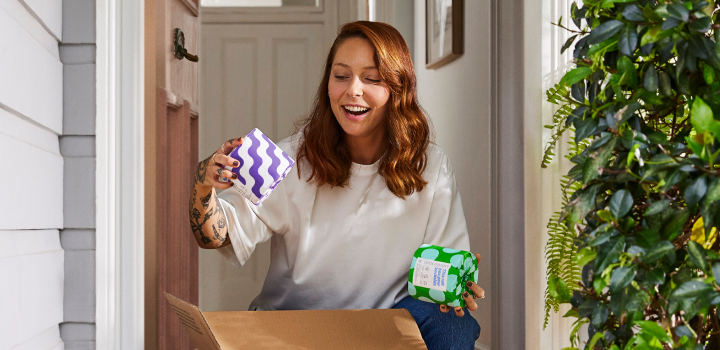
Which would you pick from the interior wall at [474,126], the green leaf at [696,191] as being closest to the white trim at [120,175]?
the green leaf at [696,191]

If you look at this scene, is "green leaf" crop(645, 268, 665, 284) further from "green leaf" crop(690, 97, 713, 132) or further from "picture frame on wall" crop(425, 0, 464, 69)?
"picture frame on wall" crop(425, 0, 464, 69)

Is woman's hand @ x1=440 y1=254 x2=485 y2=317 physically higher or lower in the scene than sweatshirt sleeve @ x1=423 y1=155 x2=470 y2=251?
lower

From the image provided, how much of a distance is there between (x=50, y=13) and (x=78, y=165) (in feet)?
0.89

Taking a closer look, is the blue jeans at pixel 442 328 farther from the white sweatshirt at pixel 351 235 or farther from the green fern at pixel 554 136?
the green fern at pixel 554 136

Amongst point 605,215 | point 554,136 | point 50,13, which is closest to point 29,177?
point 50,13

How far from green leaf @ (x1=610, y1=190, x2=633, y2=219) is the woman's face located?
855 millimetres

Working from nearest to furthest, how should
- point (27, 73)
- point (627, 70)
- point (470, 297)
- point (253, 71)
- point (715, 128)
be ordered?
point (715, 128), point (627, 70), point (27, 73), point (470, 297), point (253, 71)

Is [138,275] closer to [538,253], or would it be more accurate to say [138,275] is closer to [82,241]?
[82,241]

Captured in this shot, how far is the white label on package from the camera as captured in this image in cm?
114

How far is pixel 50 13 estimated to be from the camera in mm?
999

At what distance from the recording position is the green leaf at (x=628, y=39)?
676 millimetres

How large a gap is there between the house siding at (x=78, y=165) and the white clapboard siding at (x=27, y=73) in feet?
0.08

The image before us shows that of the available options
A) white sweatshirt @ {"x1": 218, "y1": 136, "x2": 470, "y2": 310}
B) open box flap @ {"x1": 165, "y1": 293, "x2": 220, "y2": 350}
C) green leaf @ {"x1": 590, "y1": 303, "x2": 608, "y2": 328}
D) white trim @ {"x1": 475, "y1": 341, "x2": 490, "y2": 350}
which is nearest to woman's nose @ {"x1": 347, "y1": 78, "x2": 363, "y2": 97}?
white sweatshirt @ {"x1": 218, "y1": 136, "x2": 470, "y2": 310}

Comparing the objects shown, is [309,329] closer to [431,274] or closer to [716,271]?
[431,274]
